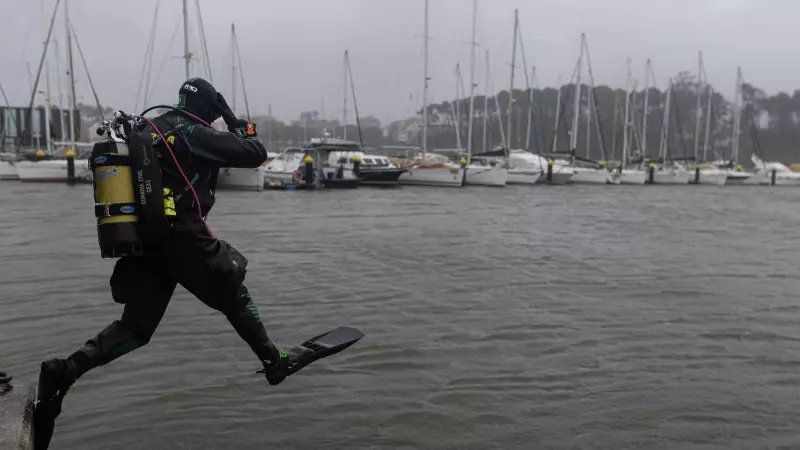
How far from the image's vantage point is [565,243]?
45.7 feet

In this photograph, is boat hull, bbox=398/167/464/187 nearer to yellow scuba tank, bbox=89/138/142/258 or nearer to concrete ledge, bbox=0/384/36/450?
concrete ledge, bbox=0/384/36/450

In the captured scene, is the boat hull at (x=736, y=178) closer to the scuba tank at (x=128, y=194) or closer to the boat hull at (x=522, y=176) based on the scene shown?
the boat hull at (x=522, y=176)

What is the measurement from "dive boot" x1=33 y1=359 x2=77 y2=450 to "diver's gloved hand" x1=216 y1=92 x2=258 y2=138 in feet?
4.62

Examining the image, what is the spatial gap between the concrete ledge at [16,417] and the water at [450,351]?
1.36ft

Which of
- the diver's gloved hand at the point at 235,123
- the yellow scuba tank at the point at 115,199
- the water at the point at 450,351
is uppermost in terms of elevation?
the diver's gloved hand at the point at 235,123

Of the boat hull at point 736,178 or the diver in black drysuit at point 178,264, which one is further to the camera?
the boat hull at point 736,178

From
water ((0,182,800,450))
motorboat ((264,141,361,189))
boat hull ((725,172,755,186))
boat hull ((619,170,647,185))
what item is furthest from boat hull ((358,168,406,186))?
boat hull ((725,172,755,186))

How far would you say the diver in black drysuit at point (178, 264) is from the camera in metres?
3.42

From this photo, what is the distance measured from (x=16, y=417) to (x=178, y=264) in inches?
40.9

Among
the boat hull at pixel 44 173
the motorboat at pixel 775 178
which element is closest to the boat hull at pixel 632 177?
the motorboat at pixel 775 178

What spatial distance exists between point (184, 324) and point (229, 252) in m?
3.26

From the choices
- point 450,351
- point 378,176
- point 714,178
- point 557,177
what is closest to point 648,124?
point 714,178

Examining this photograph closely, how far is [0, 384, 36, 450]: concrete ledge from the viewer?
3104 mm

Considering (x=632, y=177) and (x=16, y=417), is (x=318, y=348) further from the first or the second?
(x=632, y=177)
